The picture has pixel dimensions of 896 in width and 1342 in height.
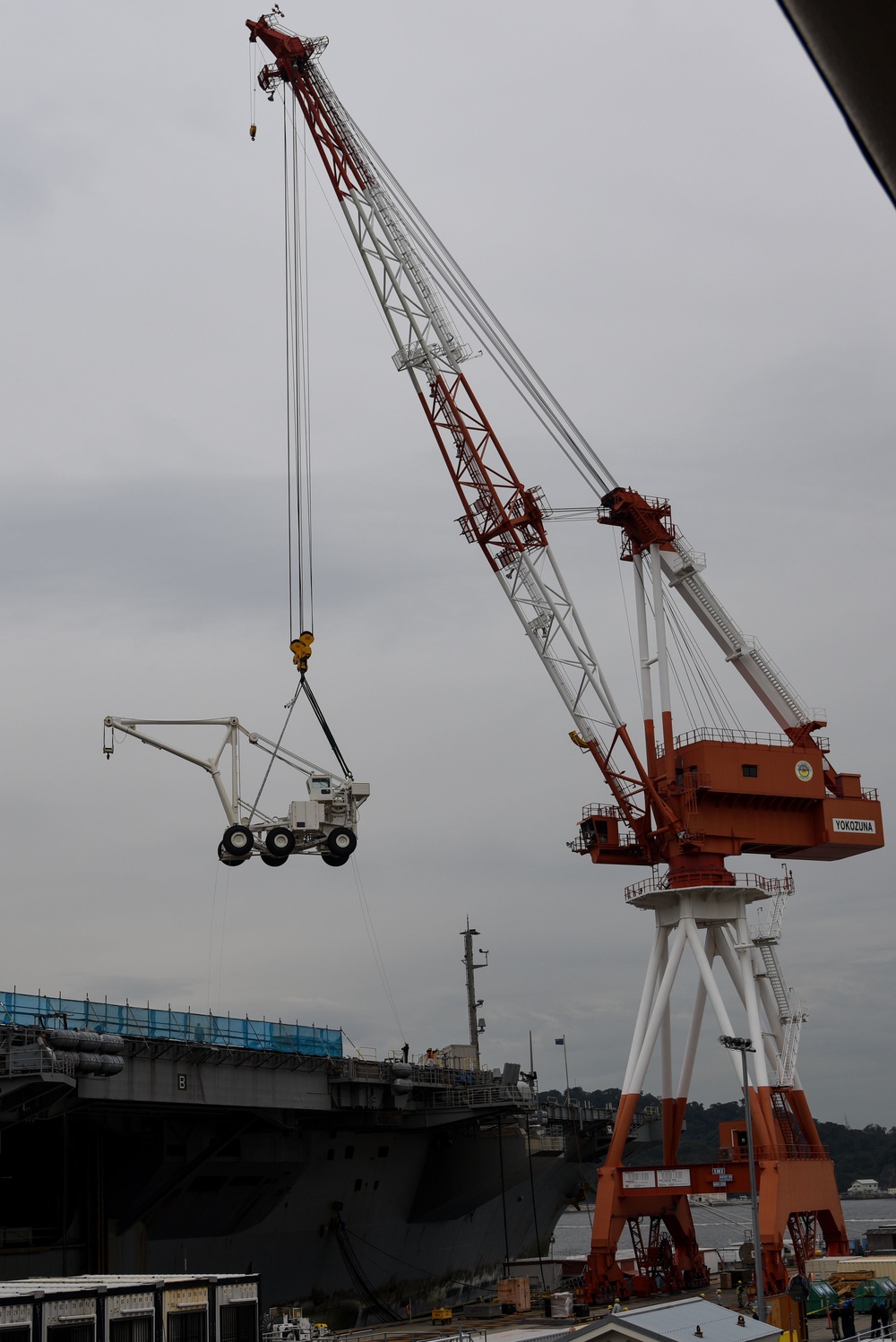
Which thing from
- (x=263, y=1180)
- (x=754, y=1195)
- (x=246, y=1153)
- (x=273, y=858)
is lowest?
(x=754, y=1195)

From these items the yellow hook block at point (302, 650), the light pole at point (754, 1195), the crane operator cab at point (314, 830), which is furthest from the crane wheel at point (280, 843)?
the light pole at point (754, 1195)

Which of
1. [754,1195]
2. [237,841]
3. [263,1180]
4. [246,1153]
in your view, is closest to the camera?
[754,1195]

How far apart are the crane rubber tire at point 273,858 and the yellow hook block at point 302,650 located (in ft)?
20.0

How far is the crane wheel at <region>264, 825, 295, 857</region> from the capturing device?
4056 cm

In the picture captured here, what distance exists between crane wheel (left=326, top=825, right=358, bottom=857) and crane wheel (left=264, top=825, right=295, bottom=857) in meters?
1.14

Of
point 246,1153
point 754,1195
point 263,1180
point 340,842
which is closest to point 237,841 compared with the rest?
point 340,842

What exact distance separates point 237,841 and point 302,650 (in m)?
6.65

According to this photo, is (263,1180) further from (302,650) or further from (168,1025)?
(302,650)

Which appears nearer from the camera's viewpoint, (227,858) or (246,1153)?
(227,858)

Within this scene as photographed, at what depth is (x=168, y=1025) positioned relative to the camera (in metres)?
43.7

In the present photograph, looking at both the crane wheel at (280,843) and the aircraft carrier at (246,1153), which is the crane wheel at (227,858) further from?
the aircraft carrier at (246,1153)

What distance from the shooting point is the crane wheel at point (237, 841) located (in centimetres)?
4041

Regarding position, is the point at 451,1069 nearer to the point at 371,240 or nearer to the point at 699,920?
the point at 699,920

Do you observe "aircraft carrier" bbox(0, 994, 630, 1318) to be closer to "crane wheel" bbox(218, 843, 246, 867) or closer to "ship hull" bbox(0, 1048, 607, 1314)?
"ship hull" bbox(0, 1048, 607, 1314)
